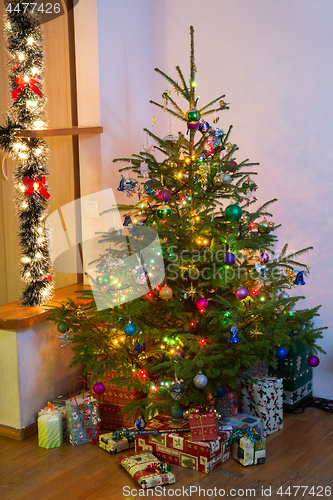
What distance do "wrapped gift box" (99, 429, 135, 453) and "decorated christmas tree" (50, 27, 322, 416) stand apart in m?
0.17

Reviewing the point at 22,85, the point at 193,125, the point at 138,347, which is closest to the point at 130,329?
the point at 138,347

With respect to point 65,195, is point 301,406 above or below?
below

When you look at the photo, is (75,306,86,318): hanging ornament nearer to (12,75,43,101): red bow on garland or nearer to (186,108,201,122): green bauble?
(186,108,201,122): green bauble

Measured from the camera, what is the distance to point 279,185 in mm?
2891

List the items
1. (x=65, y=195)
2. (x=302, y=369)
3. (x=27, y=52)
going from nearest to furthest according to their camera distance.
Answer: (x=27, y=52), (x=302, y=369), (x=65, y=195)

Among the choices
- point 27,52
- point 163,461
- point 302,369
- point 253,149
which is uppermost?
point 27,52

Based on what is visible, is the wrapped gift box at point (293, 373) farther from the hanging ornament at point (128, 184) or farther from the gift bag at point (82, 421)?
the hanging ornament at point (128, 184)

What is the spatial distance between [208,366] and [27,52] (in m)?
1.81

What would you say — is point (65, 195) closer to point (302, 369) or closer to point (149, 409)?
point (149, 409)

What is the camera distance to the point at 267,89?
2863 mm

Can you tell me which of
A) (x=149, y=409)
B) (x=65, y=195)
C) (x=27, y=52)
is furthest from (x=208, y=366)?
(x=27, y=52)

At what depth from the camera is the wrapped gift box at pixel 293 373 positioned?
2.68m

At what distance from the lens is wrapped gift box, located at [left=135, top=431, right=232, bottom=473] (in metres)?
2.14

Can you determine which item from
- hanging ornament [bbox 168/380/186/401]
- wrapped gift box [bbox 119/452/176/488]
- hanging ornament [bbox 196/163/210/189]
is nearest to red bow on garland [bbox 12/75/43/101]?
hanging ornament [bbox 196/163/210/189]
